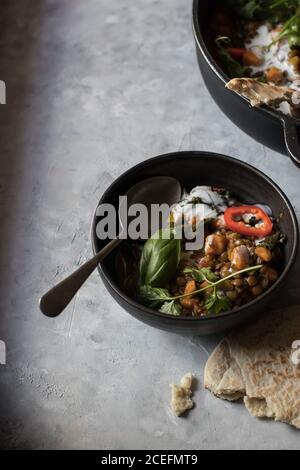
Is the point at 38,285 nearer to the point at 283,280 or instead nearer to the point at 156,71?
the point at 283,280

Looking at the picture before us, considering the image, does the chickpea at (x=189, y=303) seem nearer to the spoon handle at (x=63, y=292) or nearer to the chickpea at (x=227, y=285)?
the chickpea at (x=227, y=285)

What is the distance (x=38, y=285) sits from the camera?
168 cm

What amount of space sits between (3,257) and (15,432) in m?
0.44

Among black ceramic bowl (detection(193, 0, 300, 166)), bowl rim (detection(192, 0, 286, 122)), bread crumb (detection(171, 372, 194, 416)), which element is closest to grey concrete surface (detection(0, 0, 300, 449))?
bread crumb (detection(171, 372, 194, 416))

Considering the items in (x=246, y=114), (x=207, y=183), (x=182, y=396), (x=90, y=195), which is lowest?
(x=182, y=396)

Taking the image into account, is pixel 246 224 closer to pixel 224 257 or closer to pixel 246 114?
pixel 224 257

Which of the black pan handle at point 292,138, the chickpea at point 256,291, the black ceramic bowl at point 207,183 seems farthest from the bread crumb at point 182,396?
the black pan handle at point 292,138

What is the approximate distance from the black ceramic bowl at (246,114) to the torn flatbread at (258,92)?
0.06 feet

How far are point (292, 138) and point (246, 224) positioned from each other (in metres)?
0.21

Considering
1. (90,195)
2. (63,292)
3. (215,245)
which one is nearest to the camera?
(63,292)

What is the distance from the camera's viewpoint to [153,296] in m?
1.49

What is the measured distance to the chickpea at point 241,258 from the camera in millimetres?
1494

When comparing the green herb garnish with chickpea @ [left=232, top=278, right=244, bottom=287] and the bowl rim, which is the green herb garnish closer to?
chickpea @ [left=232, top=278, right=244, bottom=287]

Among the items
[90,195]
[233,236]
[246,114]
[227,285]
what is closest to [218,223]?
[233,236]
